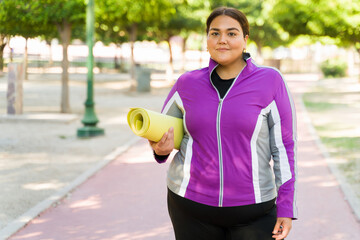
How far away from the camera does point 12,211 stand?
5.62 meters

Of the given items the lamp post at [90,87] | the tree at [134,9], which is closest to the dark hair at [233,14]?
the lamp post at [90,87]

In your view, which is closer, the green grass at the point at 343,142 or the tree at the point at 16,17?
the tree at the point at 16,17

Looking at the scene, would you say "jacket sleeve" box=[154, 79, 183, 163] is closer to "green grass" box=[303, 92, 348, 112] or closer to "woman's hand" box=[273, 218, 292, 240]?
"woman's hand" box=[273, 218, 292, 240]

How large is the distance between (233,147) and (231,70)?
38 cm

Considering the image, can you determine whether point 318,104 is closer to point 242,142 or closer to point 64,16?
point 64,16

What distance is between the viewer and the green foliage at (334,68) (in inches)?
1574

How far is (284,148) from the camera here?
234 centimetres

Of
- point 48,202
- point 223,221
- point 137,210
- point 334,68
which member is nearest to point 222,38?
point 223,221

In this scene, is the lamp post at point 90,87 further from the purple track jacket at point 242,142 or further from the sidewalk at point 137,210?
the purple track jacket at point 242,142

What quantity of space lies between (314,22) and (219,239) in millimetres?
20752

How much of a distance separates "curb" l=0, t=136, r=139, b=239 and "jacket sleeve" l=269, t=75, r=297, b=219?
3220mm

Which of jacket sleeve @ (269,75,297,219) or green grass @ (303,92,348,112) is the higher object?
jacket sleeve @ (269,75,297,219)

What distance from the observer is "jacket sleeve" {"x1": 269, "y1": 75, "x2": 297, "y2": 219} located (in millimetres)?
2322

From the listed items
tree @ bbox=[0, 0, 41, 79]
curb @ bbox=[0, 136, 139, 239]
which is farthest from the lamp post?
curb @ bbox=[0, 136, 139, 239]
